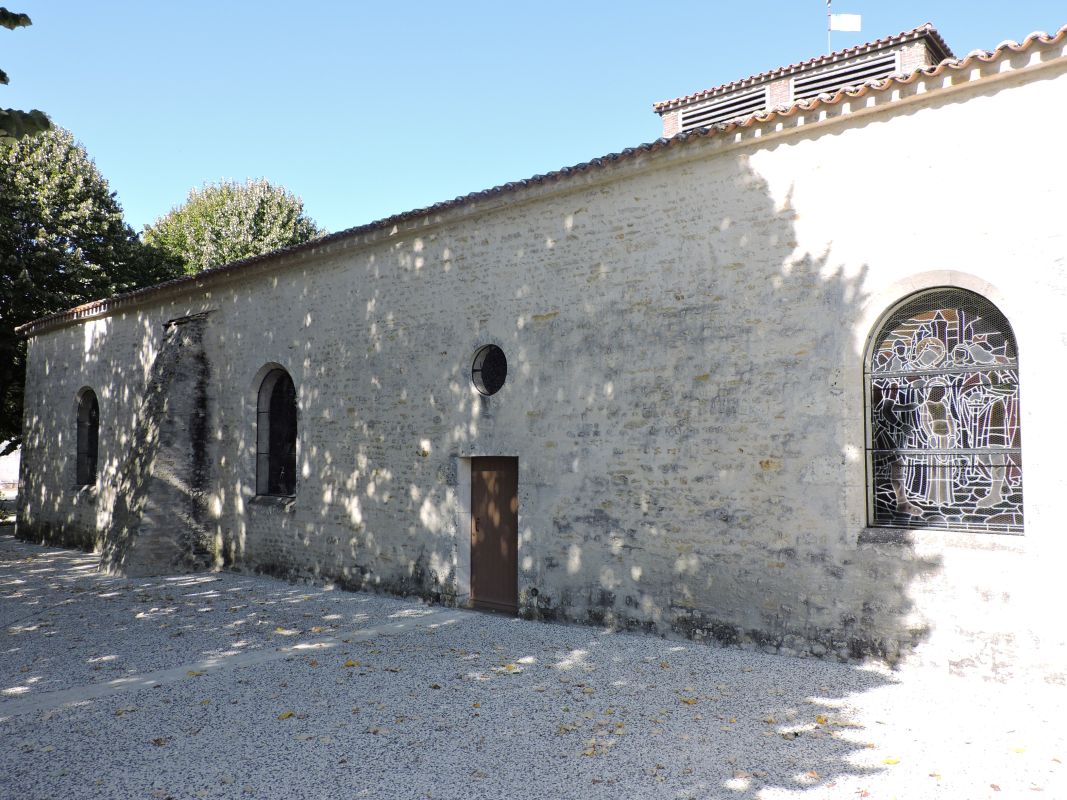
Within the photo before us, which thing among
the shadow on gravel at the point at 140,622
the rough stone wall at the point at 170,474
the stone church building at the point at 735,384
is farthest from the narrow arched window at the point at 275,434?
the shadow on gravel at the point at 140,622

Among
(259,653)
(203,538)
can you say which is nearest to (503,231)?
(259,653)

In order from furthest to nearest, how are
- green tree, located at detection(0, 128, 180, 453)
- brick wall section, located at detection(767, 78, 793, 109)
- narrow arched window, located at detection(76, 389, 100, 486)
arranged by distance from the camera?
green tree, located at detection(0, 128, 180, 453) → narrow arched window, located at detection(76, 389, 100, 486) → brick wall section, located at detection(767, 78, 793, 109)

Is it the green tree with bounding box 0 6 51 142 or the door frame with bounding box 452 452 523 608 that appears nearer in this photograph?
the green tree with bounding box 0 6 51 142

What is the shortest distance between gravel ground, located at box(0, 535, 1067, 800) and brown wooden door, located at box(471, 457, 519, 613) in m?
0.85

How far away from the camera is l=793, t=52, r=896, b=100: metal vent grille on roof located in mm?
13281

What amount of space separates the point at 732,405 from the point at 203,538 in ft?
31.5

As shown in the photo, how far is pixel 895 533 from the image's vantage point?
21.8 ft

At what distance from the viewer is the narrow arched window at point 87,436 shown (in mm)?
17016

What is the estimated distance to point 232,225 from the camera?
1136 inches

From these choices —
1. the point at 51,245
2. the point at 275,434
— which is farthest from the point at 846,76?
the point at 51,245

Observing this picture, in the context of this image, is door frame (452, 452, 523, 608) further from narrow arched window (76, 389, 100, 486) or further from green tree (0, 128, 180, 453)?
green tree (0, 128, 180, 453)

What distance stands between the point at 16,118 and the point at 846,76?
41.4 feet

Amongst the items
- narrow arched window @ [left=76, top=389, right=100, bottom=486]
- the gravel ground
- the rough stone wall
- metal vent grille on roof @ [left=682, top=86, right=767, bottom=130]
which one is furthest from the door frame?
narrow arched window @ [left=76, top=389, right=100, bottom=486]

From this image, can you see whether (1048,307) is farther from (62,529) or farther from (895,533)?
(62,529)
